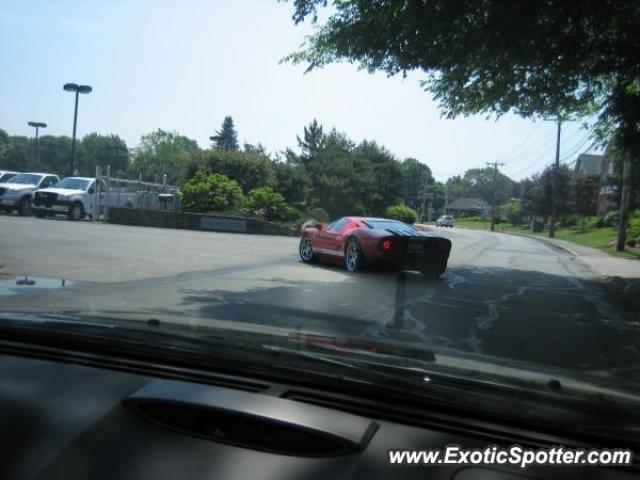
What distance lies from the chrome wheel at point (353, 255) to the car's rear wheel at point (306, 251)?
5.33 feet

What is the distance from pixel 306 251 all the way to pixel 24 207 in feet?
61.7

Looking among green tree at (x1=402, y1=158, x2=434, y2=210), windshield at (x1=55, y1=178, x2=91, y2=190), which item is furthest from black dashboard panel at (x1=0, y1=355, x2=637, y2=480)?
green tree at (x1=402, y1=158, x2=434, y2=210)

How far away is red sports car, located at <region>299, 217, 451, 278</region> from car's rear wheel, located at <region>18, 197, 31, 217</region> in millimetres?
19530

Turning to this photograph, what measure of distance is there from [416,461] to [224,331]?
5.11 feet

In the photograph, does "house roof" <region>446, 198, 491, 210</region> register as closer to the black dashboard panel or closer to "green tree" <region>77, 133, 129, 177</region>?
"green tree" <region>77, 133, 129, 177</region>

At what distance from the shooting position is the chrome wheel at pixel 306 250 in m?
14.9

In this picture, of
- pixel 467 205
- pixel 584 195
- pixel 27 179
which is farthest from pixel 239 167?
pixel 467 205

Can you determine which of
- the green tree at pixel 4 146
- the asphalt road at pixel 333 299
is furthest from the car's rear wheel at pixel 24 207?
the green tree at pixel 4 146

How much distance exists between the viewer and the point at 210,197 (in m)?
32.6

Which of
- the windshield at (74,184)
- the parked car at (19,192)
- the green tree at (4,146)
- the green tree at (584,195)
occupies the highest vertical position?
the green tree at (4,146)

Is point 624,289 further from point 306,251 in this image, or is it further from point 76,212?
point 76,212

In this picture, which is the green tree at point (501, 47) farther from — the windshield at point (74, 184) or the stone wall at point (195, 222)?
the windshield at point (74, 184)

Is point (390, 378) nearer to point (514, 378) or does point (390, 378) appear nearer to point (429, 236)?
point (514, 378)

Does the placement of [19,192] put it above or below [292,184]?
below
